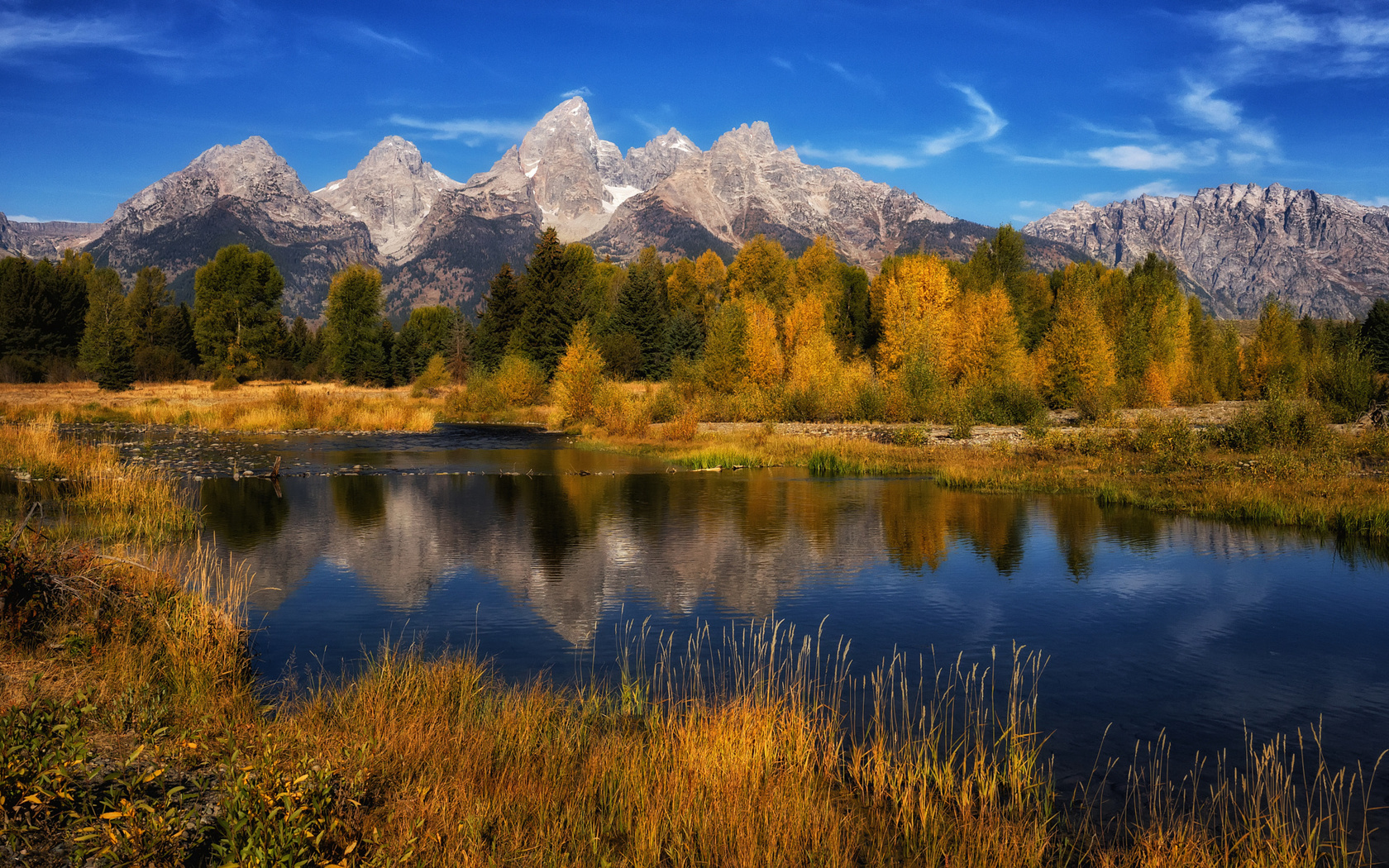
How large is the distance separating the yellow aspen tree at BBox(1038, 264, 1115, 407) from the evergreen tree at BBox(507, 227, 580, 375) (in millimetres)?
39555

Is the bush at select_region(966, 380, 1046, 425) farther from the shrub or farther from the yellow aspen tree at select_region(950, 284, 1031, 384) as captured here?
the shrub

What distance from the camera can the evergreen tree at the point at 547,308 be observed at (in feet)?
242

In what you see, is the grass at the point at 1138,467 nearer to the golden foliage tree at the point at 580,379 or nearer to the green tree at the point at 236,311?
the golden foliage tree at the point at 580,379

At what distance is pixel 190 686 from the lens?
810 centimetres

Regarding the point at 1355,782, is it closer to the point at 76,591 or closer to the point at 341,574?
the point at 76,591

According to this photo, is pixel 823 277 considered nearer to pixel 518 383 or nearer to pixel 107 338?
pixel 518 383

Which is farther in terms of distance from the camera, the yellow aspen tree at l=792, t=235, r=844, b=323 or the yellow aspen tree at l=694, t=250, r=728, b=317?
the yellow aspen tree at l=694, t=250, r=728, b=317

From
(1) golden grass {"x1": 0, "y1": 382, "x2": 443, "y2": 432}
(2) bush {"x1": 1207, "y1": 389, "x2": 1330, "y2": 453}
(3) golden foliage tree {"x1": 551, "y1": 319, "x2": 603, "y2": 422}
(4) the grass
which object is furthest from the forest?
(1) golden grass {"x1": 0, "y1": 382, "x2": 443, "y2": 432}

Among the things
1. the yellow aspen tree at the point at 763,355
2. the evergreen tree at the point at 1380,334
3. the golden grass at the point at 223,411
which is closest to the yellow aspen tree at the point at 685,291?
the yellow aspen tree at the point at 763,355

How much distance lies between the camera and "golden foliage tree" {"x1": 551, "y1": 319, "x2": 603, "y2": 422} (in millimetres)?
54625

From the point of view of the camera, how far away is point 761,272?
9694cm

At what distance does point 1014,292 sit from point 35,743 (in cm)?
9049

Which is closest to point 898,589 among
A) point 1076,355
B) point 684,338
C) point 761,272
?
point 1076,355

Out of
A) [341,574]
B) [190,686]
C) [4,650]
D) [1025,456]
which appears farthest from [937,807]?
[1025,456]
